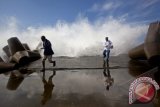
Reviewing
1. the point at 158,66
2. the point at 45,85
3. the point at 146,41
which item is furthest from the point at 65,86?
the point at 146,41

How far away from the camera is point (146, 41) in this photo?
642 inches

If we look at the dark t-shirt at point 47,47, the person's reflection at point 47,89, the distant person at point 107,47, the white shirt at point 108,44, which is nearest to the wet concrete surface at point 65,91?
the person's reflection at point 47,89

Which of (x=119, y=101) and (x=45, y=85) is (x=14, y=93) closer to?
(x=45, y=85)

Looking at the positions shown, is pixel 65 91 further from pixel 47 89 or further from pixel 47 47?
pixel 47 47

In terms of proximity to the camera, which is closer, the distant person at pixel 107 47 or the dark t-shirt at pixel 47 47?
the dark t-shirt at pixel 47 47

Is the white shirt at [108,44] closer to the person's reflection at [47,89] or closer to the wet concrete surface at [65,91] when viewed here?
the wet concrete surface at [65,91]

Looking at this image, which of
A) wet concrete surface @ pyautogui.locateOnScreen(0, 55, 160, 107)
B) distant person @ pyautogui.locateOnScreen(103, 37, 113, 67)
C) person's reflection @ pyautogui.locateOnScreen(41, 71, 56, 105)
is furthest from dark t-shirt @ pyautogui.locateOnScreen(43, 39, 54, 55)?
distant person @ pyautogui.locateOnScreen(103, 37, 113, 67)

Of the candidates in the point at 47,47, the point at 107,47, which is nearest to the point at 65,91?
the point at 47,47

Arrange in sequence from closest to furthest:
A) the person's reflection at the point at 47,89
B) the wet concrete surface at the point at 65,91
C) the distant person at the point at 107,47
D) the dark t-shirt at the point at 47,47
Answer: the wet concrete surface at the point at 65,91
the person's reflection at the point at 47,89
the dark t-shirt at the point at 47,47
the distant person at the point at 107,47

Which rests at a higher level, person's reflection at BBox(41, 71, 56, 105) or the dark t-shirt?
the dark t-shirt

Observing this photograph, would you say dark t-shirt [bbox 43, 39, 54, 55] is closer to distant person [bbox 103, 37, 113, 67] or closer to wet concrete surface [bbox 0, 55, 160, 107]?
wet concrete surface [bbox 0, 55, 160, 107]

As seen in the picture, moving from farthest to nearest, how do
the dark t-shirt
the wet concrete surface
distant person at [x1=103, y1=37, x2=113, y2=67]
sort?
distant person at [x1=103, y1=37, x2=113, y2=67] → the dark t-shirt → the wet concrete surface

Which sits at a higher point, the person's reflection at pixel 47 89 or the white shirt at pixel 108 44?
the white shirt at pixel 108 44

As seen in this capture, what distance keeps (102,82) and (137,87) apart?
18.9ft
